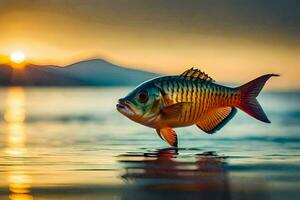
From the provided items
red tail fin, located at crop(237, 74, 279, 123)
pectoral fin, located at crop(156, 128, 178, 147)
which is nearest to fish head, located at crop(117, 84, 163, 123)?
pectoral fin, located at crop(156, 128, 178, 147)

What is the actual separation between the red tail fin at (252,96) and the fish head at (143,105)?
636 millimetres

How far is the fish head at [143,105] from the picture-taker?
257 inches

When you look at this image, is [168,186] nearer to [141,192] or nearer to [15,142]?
[141,192]

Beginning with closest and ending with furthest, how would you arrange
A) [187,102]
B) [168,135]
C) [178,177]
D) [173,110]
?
1. [178,177]
2. [173,110]
3. [187,102]
4. [168,135]

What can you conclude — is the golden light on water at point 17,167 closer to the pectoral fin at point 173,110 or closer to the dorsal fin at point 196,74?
the pectoral fin at point 173,110

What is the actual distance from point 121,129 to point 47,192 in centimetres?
509

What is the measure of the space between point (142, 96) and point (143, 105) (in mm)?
65

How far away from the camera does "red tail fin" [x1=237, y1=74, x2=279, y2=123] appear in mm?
6680

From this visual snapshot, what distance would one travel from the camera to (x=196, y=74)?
6.71 meters

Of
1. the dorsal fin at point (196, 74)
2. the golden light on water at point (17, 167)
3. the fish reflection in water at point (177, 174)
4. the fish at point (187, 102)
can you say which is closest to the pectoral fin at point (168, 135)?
the fish at point (187, 102)

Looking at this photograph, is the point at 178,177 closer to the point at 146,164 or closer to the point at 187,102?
the point at 146,164

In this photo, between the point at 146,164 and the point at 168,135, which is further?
the point at 168,135

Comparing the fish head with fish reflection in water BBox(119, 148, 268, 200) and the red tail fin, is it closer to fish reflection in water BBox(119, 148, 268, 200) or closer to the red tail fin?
fish reflection in water BBox(119, 148, 268, 200)

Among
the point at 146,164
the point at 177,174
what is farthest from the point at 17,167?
the point at 177,174
